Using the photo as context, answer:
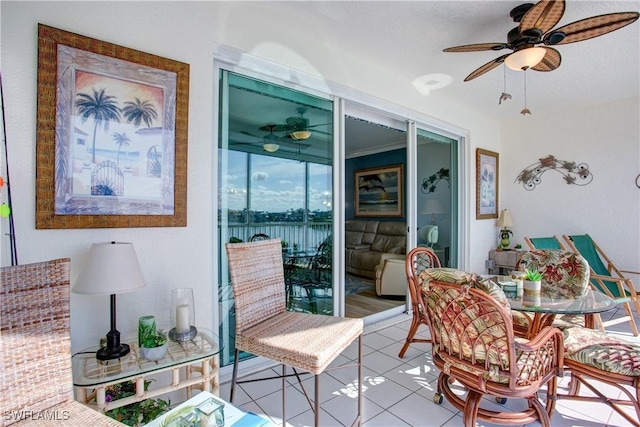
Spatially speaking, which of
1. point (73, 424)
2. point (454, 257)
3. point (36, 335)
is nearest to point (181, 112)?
point (36, 335)

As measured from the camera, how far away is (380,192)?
21.2 ft

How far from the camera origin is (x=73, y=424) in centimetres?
107

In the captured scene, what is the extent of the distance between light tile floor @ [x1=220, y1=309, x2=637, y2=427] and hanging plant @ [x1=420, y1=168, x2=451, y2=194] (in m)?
2.40

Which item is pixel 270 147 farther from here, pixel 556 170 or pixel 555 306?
pixel 556 170

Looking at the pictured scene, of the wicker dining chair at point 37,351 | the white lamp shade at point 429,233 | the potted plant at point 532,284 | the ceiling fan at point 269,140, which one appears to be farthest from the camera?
the white lamp shade at point 429,233

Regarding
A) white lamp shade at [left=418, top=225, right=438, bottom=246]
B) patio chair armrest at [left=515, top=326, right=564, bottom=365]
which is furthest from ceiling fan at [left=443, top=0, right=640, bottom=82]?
white lamp shade at [left=418, top=225, right=438, bottom=246]

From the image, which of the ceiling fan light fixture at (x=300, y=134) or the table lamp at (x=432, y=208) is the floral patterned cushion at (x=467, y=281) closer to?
the ceiling fan light fixture at (x=300, y=134)

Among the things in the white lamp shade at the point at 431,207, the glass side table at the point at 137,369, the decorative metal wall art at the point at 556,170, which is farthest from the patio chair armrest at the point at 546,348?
the decorative metal wall art at the point at 556,170

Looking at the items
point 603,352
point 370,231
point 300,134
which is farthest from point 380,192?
point 603,352

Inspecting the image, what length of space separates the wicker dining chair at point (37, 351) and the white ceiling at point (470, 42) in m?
2.17

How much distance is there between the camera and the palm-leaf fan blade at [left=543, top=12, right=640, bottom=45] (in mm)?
1811

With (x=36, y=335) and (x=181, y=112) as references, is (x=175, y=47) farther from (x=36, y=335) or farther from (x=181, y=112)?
(x=36, y=335)

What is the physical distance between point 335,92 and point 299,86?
1.27 ft

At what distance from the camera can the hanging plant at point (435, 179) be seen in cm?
439
